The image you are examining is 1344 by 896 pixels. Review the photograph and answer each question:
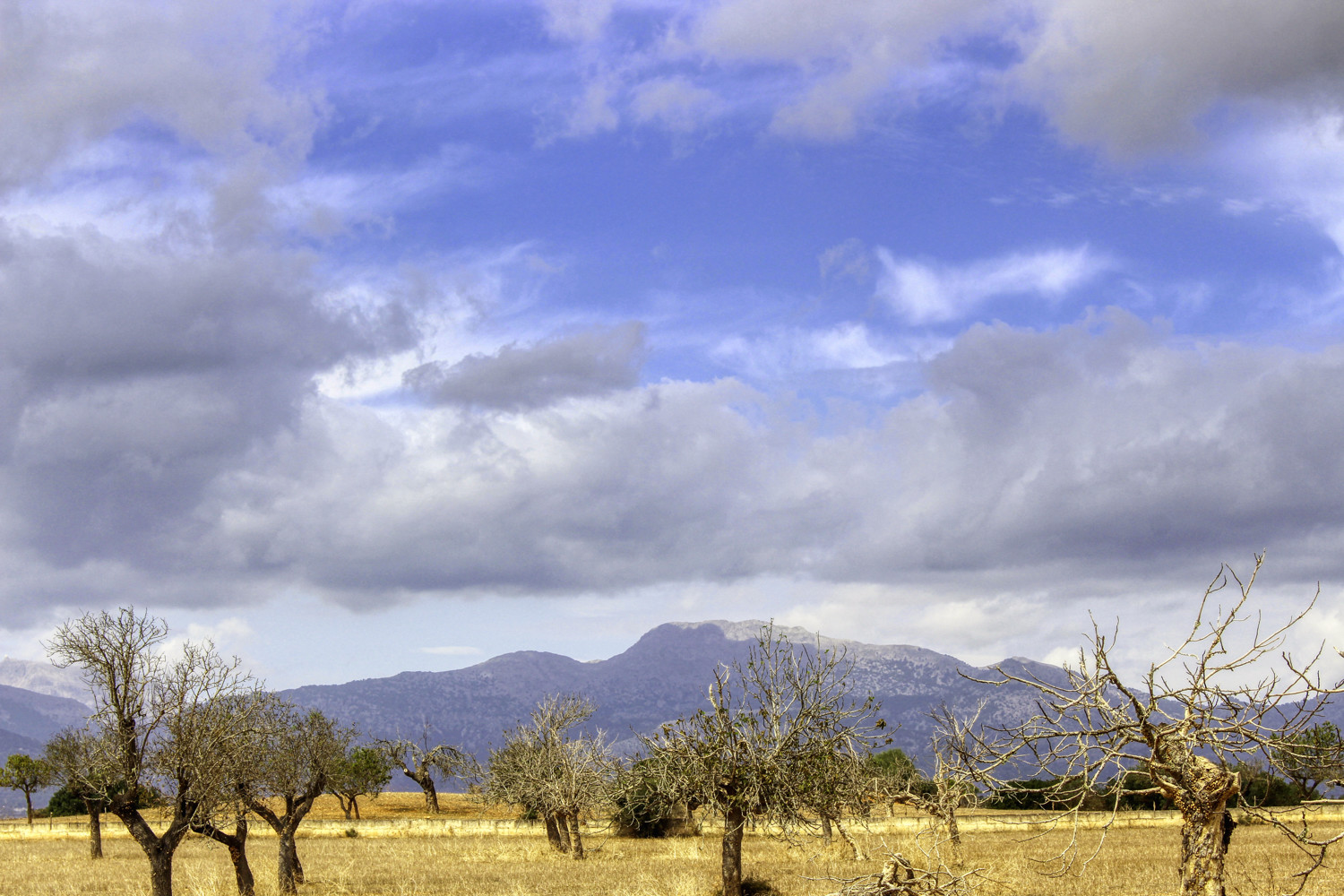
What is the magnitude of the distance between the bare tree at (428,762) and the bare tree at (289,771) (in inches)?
2118

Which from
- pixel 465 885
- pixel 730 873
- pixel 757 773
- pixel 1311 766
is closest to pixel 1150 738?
pixel 1311 766

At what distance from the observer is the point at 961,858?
39.8 m

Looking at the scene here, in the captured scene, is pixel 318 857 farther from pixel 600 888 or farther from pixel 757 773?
pixel 757 773

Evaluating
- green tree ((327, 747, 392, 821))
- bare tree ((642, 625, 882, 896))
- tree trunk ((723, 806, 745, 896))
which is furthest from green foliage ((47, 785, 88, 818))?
bare tree ((642, 625, 882, 896))

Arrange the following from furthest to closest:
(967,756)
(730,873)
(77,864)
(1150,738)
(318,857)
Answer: (318,857), (77,864), (730,873), (1150,738), (967,756)

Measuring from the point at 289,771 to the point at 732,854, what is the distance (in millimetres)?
19072

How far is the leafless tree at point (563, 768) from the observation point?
47.7 m

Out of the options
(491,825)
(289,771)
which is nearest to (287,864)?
(289,771)

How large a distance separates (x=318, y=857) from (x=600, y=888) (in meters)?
25.9

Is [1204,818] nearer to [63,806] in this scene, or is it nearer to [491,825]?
[491,825]

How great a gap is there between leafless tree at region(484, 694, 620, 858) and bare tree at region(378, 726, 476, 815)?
3965cm

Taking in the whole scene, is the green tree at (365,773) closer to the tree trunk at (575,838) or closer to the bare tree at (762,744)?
the tree trunk at (575,838)

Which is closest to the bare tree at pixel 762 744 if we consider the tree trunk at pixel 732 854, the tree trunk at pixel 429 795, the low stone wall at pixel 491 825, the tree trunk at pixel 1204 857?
the tree trunk at pixel 732 854

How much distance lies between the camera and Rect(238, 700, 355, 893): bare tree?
114ft
